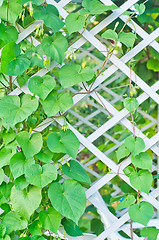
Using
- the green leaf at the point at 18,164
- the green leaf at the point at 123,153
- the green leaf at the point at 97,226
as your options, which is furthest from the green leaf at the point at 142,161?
the green leaf at the point at 97,226

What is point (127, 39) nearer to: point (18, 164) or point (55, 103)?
point (55, 103)

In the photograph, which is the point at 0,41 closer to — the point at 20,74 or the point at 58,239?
the point at 20,74

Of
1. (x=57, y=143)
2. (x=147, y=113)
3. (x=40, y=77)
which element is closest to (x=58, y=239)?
(x=57, y=143)

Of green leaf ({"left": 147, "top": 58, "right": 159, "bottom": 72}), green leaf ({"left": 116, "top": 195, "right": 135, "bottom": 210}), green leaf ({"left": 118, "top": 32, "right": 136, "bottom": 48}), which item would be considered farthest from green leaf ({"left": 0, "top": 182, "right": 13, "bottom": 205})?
green leaf ({"left": 147, "top": 58, "right": 159, "bottom": 72})

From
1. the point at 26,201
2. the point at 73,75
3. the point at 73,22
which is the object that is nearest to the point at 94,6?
the point at 73,22

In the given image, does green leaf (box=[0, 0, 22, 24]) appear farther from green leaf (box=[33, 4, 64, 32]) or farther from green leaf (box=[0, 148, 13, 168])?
green leaf (box=[0, 148, 13, 168])

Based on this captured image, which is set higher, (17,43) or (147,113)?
(17,43)

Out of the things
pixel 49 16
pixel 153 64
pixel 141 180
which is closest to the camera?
pixel 49 16

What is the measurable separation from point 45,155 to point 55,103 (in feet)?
0.60

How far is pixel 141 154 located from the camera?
3.59ft

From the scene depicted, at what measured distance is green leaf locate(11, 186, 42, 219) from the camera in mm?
1022

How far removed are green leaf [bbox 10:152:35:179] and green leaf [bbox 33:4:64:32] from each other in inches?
17.3

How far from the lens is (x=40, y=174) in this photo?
1.01m

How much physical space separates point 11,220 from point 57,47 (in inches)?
25.2
